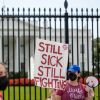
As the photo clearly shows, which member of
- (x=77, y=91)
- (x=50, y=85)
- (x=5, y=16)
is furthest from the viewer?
(x=5, y=16)

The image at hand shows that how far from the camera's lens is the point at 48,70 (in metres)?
8.24

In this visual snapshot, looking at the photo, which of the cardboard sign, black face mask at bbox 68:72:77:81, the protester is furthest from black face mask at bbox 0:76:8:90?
the cardboard sign

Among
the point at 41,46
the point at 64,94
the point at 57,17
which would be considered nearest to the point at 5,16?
the point at 57,17

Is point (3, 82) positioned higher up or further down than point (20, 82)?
higher up

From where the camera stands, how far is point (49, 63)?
27.3ft

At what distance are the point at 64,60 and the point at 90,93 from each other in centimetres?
112

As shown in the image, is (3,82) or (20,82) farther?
(20,82)

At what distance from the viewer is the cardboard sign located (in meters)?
8.27

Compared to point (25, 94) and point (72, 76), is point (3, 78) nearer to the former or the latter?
point (72, 76)

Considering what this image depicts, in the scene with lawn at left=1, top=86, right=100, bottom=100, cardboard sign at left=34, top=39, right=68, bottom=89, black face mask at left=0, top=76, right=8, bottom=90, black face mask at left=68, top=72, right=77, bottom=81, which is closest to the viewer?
black face mask at left=0, top=76, right=8, bottom=90

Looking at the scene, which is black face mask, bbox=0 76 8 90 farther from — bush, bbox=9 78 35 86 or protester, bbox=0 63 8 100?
bush, bbox=9 78 35 86

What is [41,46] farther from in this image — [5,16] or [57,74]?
[5,16]

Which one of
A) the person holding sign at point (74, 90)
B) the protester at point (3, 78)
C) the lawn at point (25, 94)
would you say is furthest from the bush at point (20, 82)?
the protester at point (3, 78)

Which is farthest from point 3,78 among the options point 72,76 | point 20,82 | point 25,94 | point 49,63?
point 20,82
